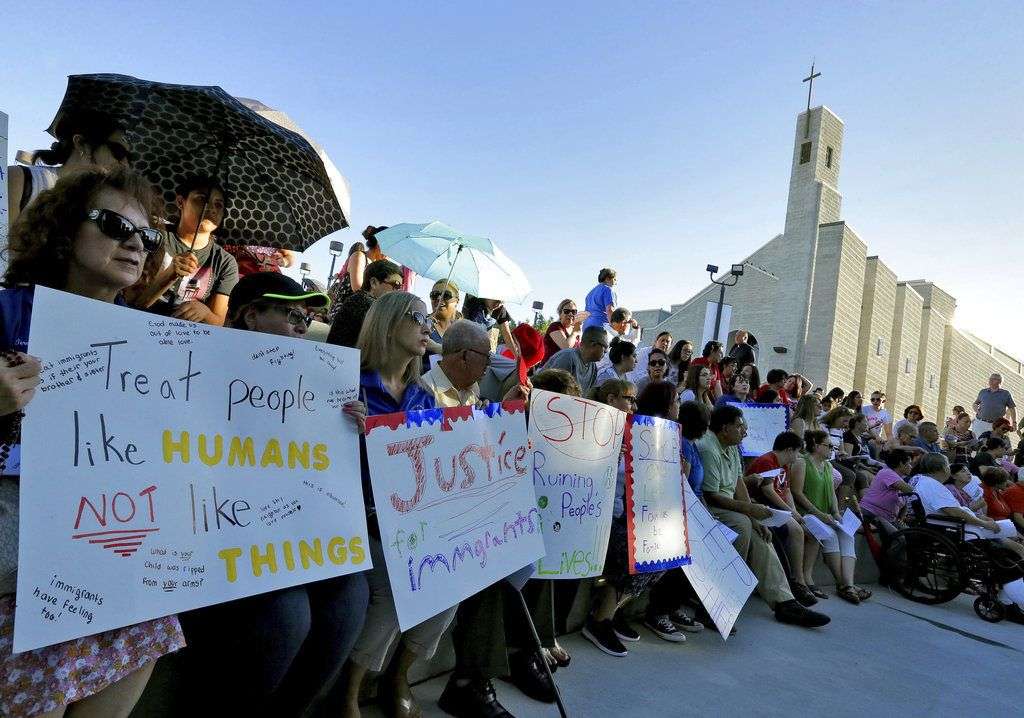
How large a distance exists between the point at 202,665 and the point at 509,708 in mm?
1423

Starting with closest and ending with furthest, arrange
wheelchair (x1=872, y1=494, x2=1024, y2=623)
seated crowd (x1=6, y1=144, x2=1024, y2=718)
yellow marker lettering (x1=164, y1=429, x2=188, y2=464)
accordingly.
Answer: seated crowd (x1=6, y1=144, x2=1024, y2=718)
yellow marker lettering (x1=164, y1=429, x2=188, y2=464)
wheelchair (x1=872, y1=494, x2=1024, y2=623)

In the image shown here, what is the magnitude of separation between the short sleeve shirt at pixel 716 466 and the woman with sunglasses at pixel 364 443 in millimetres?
2946

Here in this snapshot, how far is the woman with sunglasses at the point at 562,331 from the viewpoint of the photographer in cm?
759

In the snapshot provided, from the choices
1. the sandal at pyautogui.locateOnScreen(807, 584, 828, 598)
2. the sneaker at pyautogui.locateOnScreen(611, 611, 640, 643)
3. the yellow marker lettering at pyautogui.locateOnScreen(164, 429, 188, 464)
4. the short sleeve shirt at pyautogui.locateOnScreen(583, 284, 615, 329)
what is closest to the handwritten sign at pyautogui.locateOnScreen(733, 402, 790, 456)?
the sandal at pyautogui.locateOnScreen(807, 584, 828, 598)

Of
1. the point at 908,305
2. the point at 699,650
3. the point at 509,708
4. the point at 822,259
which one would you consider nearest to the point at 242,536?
the point at 509,708

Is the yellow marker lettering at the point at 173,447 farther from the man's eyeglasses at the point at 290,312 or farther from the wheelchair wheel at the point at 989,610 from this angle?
the wheelchair wheel at the point at 989,610

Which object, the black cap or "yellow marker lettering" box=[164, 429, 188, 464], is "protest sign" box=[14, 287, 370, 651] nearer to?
"yellow marker lettering" box=[164, 429, 188, 464]

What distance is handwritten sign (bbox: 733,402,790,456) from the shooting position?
7.52m

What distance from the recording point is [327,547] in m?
2.10

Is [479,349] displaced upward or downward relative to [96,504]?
upward

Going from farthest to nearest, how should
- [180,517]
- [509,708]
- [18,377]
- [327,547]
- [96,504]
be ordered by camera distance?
1. [509,708]
2. [327,547]
3. [180,517]
4. [96,504]
5. [18,377]

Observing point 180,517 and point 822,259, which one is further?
point 822,259

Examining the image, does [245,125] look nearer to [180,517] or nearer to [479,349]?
[479,349]

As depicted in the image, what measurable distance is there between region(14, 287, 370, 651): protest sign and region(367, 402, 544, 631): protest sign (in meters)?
0.17
